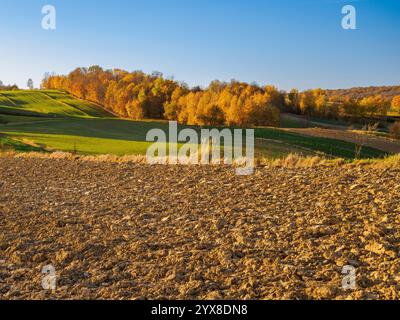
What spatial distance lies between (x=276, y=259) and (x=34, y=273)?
2656 mm

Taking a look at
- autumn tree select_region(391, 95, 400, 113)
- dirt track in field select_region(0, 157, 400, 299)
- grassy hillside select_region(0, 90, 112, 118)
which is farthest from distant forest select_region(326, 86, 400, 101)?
dirt track in field select_region(0, 157, 400, 299)

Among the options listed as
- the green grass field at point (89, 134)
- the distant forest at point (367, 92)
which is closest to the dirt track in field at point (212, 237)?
the green grass field at point (89, 134)

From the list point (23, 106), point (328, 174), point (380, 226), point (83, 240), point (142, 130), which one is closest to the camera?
point (380, 226)

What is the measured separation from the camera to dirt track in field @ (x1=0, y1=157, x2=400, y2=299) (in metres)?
4.08

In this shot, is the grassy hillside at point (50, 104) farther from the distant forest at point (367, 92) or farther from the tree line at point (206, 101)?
the distant forest at point (367, 92)

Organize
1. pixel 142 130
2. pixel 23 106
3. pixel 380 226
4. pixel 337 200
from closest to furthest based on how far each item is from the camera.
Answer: pixel 380 226, pixel 337 200, pixel 142 130, pixel 23 106

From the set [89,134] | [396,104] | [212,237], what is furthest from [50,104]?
[212,237]

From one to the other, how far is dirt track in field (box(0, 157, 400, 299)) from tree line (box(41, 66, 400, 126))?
61.1 m

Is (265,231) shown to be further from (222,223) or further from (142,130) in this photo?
(142,130)

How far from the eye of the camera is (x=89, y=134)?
50656 mm

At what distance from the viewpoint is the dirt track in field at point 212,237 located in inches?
161

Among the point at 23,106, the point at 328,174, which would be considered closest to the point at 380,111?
the point at 23,106

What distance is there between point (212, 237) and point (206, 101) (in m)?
73.4

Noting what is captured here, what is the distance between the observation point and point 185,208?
7.14m
